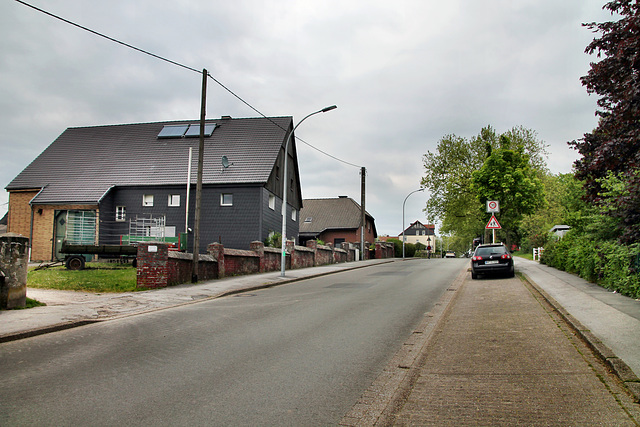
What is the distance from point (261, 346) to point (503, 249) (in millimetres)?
15006

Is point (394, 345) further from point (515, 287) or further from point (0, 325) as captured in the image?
point (515, 287)

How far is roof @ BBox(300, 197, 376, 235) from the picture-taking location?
5672cm

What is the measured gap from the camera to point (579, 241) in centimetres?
1777

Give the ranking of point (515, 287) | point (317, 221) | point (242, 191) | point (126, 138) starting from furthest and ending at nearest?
point (317, 221) < point (126, 138) < point (242, 191) < point (515, 287)

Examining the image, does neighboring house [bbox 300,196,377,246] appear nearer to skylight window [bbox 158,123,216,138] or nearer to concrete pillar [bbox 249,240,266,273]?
skylight window [bbox 158,123,216,138]

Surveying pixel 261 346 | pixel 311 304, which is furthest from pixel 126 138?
pixel 261 346

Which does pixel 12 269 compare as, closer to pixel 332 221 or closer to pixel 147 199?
pixel 147 199

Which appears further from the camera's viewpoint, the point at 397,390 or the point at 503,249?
the point at 503,249

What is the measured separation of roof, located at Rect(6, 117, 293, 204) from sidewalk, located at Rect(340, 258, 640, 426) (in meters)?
23.5

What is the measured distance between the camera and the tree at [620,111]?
26.5 ft

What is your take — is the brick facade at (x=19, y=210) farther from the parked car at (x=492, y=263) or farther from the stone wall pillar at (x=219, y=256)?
the parked car at (x=492, y=263)

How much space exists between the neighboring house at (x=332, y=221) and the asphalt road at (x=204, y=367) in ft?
149

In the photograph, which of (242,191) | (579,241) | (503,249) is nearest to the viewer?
(579,241)

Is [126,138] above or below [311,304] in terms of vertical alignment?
above
